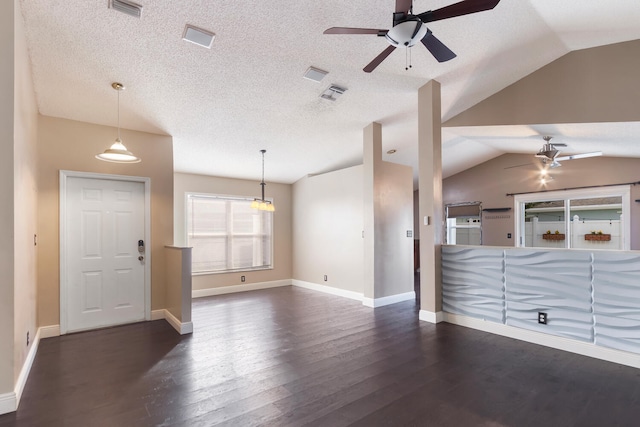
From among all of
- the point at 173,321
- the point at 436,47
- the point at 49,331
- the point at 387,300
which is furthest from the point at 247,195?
the point at 436,47

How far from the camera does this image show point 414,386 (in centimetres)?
251

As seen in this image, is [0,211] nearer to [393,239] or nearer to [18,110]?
[18,110]

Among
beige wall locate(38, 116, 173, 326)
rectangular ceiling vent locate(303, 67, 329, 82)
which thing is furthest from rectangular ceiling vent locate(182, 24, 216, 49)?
beige wall locate(38, 116, 173, 326)

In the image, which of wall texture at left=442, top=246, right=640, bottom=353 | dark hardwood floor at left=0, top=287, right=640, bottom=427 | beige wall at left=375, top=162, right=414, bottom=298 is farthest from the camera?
beige wall at left=375, top=162, right=414, bottom=298

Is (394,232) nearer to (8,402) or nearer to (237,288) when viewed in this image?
(237,288)

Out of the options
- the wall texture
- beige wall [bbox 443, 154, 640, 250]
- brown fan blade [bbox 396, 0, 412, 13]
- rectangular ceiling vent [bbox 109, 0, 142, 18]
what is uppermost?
rectangular ceiling vent [bbox 109, 0, 142, 18]

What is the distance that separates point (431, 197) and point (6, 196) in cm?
432

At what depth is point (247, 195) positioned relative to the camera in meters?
6.94

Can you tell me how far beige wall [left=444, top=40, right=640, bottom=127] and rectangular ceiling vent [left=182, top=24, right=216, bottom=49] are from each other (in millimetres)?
4128

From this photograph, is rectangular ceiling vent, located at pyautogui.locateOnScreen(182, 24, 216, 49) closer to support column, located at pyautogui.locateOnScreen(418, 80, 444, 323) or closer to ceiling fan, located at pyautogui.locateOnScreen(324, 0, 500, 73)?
ceiling fan, located at pyautogui.locateOnScreen(324, 0, 500, 73)

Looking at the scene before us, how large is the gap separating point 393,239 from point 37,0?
518cm

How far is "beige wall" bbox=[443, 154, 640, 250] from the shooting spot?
6.29m

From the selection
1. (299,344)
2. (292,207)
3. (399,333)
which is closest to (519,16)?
(399,333)

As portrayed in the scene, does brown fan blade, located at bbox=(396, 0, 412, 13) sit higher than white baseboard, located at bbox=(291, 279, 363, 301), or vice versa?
brown fan blade, located at bbox=(396, 0, 412, 13)
